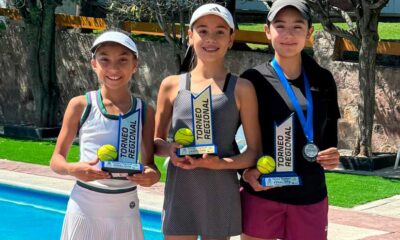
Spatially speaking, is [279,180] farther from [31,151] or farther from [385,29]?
[385,29]

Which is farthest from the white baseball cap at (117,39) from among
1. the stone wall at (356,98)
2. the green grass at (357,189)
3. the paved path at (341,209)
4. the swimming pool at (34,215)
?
the stone wall at (356,98)

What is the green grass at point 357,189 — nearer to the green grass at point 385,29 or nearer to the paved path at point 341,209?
the paved path at point 341,209

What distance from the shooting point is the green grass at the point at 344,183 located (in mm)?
8773

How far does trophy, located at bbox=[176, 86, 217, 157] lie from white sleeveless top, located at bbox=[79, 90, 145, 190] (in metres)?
0.30

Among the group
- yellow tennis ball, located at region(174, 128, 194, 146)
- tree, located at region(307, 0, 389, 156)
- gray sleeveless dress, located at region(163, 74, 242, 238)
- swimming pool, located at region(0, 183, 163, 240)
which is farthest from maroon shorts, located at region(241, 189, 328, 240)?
tree, located at region(307, 0, 389, 156)

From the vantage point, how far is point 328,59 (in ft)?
38.9

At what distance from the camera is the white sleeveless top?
13.2 ft

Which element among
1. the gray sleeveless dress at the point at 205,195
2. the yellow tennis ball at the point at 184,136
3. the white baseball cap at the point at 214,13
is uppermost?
the white baseball cap at the point at 214,13

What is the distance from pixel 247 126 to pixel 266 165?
23 centimetres

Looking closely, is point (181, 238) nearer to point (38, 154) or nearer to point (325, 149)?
point (325, 149)

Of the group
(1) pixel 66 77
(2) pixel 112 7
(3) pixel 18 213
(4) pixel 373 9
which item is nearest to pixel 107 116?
(3) pixel 18 213

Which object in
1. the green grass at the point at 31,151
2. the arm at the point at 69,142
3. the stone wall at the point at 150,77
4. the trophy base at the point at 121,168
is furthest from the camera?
the stone wall at the point at 150,77

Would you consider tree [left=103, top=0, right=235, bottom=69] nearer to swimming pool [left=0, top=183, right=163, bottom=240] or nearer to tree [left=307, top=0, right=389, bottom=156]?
tree [left=307, top=0, right=389, bottom=156]

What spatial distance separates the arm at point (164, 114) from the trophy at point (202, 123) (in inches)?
7.9
